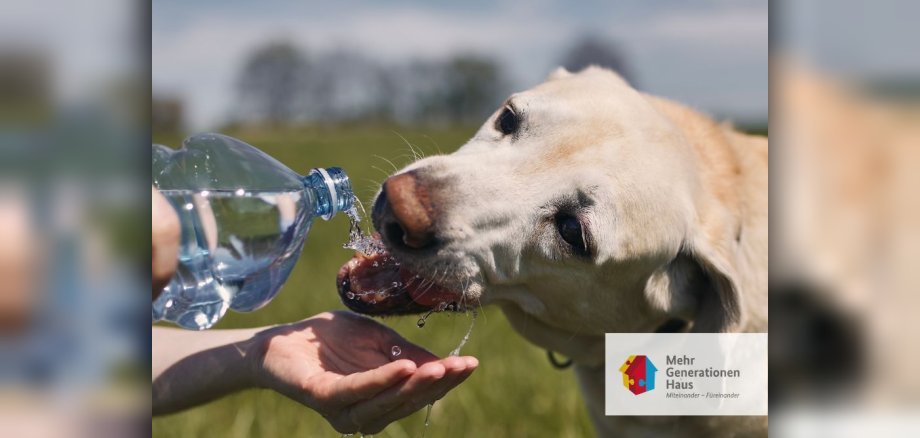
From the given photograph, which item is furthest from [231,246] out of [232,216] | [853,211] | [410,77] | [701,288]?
[853,211]

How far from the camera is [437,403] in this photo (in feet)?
9.64

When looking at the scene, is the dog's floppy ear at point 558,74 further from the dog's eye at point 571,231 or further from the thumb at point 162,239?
the thumb at point 162,239

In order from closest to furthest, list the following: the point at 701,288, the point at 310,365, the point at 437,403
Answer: the point at 310,365 < the point at 701,288 < the point at 437,403

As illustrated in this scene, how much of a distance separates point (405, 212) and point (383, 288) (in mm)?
248

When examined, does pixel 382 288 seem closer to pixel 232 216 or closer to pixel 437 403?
pixel 232 216

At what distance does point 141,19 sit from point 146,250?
1.66 feet

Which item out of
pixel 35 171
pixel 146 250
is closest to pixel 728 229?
pixel 146 250

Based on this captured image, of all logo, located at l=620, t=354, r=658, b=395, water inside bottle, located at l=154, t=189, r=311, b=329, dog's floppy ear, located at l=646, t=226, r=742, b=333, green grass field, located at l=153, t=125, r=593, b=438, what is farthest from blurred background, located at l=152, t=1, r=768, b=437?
logo, located at l=620, t=354, r=658, b=395

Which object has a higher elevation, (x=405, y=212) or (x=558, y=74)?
(x=558, y=74)

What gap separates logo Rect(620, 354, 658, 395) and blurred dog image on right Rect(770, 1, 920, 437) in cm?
37

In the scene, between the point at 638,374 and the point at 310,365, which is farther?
the point at 638,374

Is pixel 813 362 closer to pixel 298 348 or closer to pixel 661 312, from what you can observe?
pixel 661 312

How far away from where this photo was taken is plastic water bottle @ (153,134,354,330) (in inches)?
78.7

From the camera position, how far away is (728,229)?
219cm
